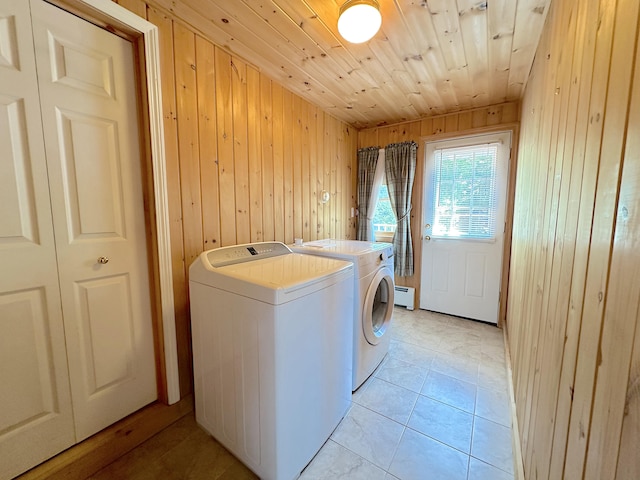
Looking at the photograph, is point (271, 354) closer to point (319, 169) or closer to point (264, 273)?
point (264, 273)

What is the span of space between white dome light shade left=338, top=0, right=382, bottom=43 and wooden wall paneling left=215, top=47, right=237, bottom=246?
858 millimetres

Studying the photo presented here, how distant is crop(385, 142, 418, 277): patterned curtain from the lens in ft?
9.87

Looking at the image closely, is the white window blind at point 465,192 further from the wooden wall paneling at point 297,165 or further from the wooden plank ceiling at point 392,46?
the wooden wall paneling at point 297,165

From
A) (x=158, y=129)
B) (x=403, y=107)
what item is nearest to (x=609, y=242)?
(x=158, y=129)

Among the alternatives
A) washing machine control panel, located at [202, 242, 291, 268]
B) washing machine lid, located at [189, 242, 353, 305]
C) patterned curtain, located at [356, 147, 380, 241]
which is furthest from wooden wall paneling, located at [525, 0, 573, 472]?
patterned curtain, located at [356, 147, 380, 241]

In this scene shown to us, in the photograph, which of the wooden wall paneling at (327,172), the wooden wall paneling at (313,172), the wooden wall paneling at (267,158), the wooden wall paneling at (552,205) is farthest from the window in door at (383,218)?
the wooden wall paneling at (552,205)

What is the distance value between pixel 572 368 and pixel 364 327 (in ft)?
3.81

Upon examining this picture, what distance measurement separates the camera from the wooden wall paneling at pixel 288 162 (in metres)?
2.26

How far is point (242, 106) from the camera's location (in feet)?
6.11

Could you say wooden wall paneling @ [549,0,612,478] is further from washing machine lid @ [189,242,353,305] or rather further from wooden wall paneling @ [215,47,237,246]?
wooden wall paneling @ [215,47,237,246]

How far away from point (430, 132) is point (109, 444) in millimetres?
3602

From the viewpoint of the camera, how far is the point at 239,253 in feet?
5.23

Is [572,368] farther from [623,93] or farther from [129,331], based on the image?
[129,331]

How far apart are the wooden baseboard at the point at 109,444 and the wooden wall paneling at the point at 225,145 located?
3.44 ft
